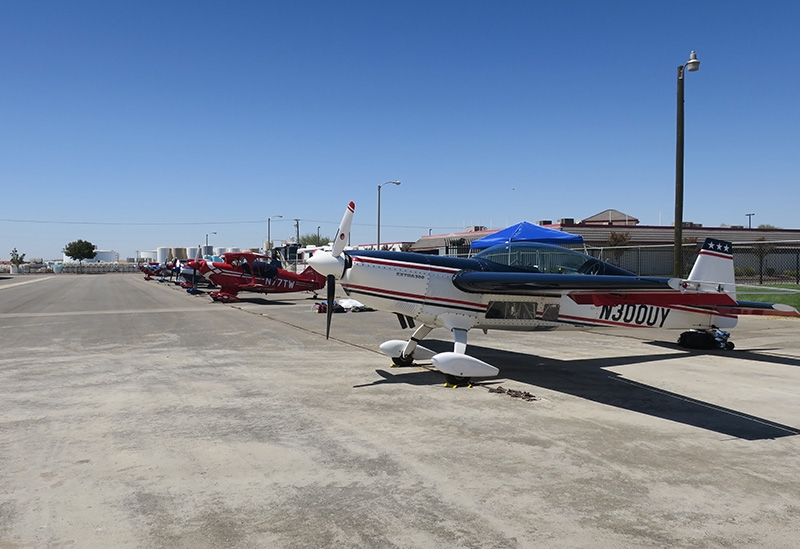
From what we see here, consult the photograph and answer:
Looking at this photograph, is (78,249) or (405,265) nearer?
(405,265)

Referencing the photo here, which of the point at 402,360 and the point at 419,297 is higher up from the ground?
the point at 419,297

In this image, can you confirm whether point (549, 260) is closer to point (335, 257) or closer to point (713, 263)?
point (713, 263)

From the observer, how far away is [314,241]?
112875 millimetres

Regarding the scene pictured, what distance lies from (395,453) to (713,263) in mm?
8211

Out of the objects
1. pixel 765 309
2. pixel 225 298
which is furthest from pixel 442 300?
pixel 225 298

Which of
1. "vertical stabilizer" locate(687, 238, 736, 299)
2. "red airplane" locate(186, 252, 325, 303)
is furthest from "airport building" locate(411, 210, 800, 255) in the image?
"vertical stabilizer" locate(687, 238, 736, 299)

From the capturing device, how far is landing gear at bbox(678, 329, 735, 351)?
1119 centimetres

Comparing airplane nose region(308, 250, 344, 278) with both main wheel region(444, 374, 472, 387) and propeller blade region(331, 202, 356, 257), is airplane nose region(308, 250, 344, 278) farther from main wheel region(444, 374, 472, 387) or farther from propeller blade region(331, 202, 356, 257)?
main wheel region(444, 374, 472, 387)

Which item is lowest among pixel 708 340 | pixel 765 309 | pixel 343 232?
pixel 708 340

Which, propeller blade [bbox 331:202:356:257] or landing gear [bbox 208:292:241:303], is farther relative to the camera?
landing gear [bbox 208:292:241:303]

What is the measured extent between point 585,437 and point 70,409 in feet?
21.6

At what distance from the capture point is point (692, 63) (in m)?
13.6

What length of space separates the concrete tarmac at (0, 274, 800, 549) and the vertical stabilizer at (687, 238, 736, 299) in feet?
5.50

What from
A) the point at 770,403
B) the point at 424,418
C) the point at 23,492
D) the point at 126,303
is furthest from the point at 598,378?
the point at 126,303
